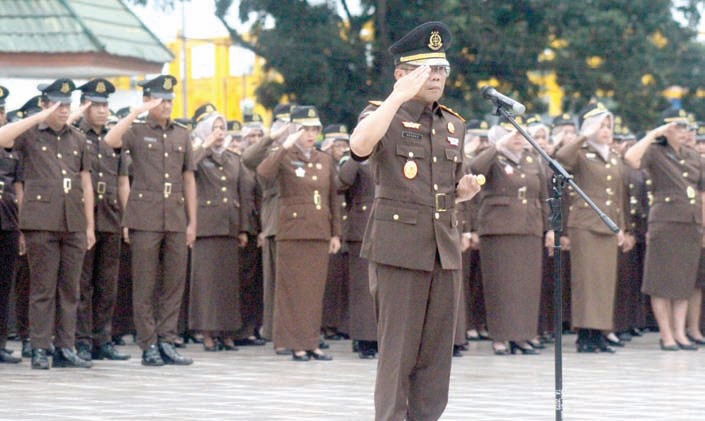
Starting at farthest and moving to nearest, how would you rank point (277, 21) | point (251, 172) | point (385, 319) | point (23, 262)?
point (277, 21)
point (251, 172)
point (23, 262)
point (385, 319)

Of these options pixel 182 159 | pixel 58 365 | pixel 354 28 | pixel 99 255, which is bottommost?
pixel 58 365

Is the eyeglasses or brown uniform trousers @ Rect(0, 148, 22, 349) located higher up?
the eyeglasses

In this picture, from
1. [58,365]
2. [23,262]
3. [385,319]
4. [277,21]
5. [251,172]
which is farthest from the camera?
[277,21]

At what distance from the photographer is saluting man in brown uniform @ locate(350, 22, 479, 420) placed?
7957 millimetres

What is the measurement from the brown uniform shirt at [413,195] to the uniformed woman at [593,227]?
656cm

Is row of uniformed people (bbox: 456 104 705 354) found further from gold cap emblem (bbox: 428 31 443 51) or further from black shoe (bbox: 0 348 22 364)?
gold cap emblem (bbox: 428 31 443 51)

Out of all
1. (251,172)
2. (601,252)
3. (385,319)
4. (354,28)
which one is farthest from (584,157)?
(354,28)

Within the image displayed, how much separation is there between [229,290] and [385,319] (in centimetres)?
731

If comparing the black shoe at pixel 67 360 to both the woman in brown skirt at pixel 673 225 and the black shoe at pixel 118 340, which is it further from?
the woman in brown skirt at pixel 673 225

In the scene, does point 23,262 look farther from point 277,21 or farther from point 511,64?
point 511,64

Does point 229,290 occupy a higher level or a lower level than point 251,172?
lower

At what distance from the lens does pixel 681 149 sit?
15125mm

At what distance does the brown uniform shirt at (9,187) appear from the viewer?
42.2ft

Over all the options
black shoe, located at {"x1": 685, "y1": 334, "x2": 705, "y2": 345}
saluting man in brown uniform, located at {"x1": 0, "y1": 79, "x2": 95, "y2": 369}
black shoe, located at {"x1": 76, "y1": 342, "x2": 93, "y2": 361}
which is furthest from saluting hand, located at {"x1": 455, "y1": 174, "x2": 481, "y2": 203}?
black shoe, located at {"x1": 685, "y1": 334, "x2": 705, "y2": 345}
